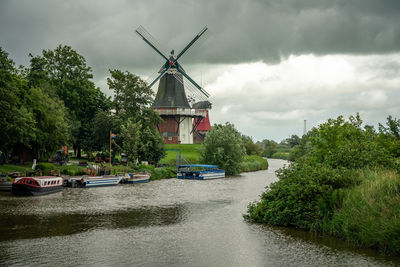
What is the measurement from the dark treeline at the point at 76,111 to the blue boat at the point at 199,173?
540 centimetres

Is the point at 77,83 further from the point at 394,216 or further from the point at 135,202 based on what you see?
the point at 394,216

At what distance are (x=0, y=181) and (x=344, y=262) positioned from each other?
2999cm

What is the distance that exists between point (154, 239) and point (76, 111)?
138 feet

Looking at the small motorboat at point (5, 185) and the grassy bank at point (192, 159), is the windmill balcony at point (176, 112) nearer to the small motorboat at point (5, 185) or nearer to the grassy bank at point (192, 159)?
the grassy bank at point (192, 159)

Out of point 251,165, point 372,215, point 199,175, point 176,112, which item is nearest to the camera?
point 372,215

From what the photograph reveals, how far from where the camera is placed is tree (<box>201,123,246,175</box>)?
5856 centimetres

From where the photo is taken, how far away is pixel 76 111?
55.3 metres

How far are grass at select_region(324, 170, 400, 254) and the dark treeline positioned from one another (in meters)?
31.4

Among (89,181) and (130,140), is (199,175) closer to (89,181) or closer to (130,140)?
(130,140)

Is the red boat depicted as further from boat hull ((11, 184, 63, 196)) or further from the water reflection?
the water reflection

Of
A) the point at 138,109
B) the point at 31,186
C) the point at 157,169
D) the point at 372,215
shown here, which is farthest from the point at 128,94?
the point at 372,215

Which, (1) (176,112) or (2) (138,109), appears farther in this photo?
(1) (176,112)

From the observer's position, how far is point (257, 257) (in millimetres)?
14547

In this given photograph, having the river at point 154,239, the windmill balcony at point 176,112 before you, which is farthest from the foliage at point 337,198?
the windmill balcony at point 176,112
